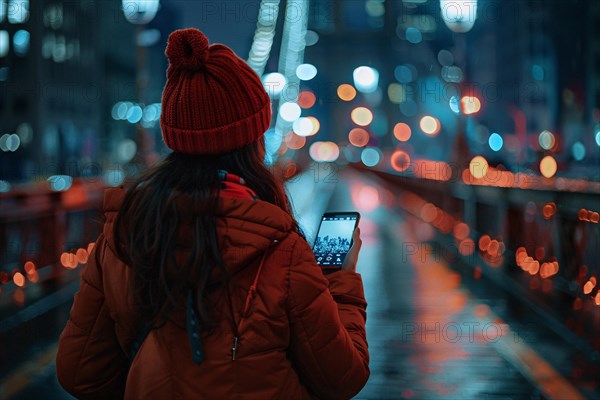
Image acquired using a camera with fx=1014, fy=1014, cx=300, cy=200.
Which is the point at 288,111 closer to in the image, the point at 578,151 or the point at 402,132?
the point at 402,132

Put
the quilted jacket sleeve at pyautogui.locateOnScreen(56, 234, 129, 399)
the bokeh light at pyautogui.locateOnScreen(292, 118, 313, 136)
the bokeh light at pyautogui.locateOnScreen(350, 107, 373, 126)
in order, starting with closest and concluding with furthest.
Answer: the quilted jacket sleeve at pyautogui.locateOnScreen(56, 234, 129, 399) < the bokeh light at pyautogui.locateOnScreen(350, 107, 373, 126) < the bokeh light at pyautogui.locateOnScreen(292, 118, 313, 136)

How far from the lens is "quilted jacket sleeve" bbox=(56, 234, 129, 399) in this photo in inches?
105

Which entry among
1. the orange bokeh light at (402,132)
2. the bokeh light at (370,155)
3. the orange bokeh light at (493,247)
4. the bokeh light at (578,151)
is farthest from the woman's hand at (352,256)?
the bokeh light at (370,155)

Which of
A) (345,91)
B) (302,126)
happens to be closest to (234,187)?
(345,91)

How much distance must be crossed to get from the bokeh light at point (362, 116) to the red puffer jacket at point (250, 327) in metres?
136

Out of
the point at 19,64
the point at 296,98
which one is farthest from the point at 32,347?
the point at 296,98

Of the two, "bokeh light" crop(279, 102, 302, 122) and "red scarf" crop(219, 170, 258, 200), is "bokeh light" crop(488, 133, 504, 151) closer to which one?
"bokeh light" crop(279, 102, 302, 122)

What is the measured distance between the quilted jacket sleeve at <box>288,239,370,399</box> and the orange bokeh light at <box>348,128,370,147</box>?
142914 millimetres

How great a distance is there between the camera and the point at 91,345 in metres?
2.72

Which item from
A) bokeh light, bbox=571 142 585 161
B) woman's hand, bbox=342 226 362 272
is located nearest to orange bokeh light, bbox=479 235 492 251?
woman's hand, bbox=342 226 362 272

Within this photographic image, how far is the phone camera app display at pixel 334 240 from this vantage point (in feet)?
9.78

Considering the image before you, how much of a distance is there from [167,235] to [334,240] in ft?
2.42

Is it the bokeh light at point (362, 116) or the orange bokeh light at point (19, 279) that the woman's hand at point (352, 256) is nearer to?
the orange bokeh light at point (19, 279)

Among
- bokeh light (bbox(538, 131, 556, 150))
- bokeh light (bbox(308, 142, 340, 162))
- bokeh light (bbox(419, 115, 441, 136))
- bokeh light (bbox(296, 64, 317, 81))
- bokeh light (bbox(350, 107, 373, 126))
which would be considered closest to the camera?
bokeh light (bbox(538, 131, 556, 150))
